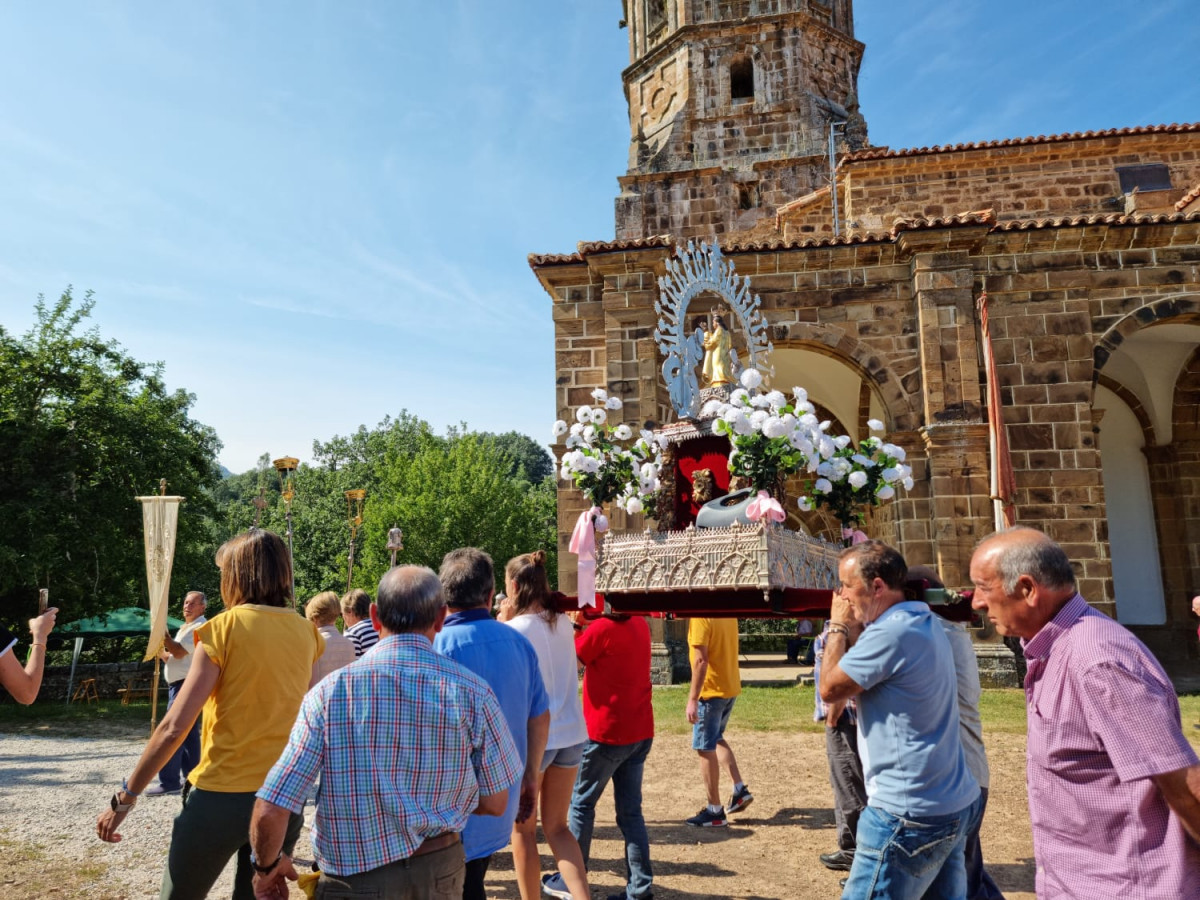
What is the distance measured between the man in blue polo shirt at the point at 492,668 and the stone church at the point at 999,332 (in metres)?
8.91

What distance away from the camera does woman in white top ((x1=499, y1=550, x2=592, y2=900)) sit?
4.10 m

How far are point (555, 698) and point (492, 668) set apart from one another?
1.06m

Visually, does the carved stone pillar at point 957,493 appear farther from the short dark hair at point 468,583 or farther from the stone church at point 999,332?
the short dark hair at point 468,583

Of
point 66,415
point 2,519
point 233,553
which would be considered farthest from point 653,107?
point 233,553

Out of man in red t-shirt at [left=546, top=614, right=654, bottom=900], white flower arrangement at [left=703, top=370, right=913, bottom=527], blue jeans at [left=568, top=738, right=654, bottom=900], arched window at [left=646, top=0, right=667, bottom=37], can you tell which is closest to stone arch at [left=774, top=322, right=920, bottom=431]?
white flower arrangement at [left=703, top=370, right=913, bottom=527]

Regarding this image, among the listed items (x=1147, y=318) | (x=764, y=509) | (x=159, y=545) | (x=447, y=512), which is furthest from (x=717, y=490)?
(x=447, y=512)

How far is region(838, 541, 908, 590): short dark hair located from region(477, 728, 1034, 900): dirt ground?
2.55 meters

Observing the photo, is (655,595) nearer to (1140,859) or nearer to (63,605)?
(1140,859)

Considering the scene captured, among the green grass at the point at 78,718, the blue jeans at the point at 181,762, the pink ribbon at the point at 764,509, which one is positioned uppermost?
the pink ribbon at the point at 764,509

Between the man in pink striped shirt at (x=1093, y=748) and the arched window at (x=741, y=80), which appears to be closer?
the man in pink striped shirt at (x=1093, y=748)

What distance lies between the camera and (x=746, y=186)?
2317 cm

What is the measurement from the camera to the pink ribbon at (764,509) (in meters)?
4.49

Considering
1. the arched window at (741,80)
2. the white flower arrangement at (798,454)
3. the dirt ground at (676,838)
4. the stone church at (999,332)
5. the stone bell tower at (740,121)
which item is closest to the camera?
the white flower arrangement at (798,454)

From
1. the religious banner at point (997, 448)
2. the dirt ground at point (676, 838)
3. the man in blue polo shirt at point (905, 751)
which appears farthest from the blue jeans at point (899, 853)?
the religious banner at point (997, 448)
